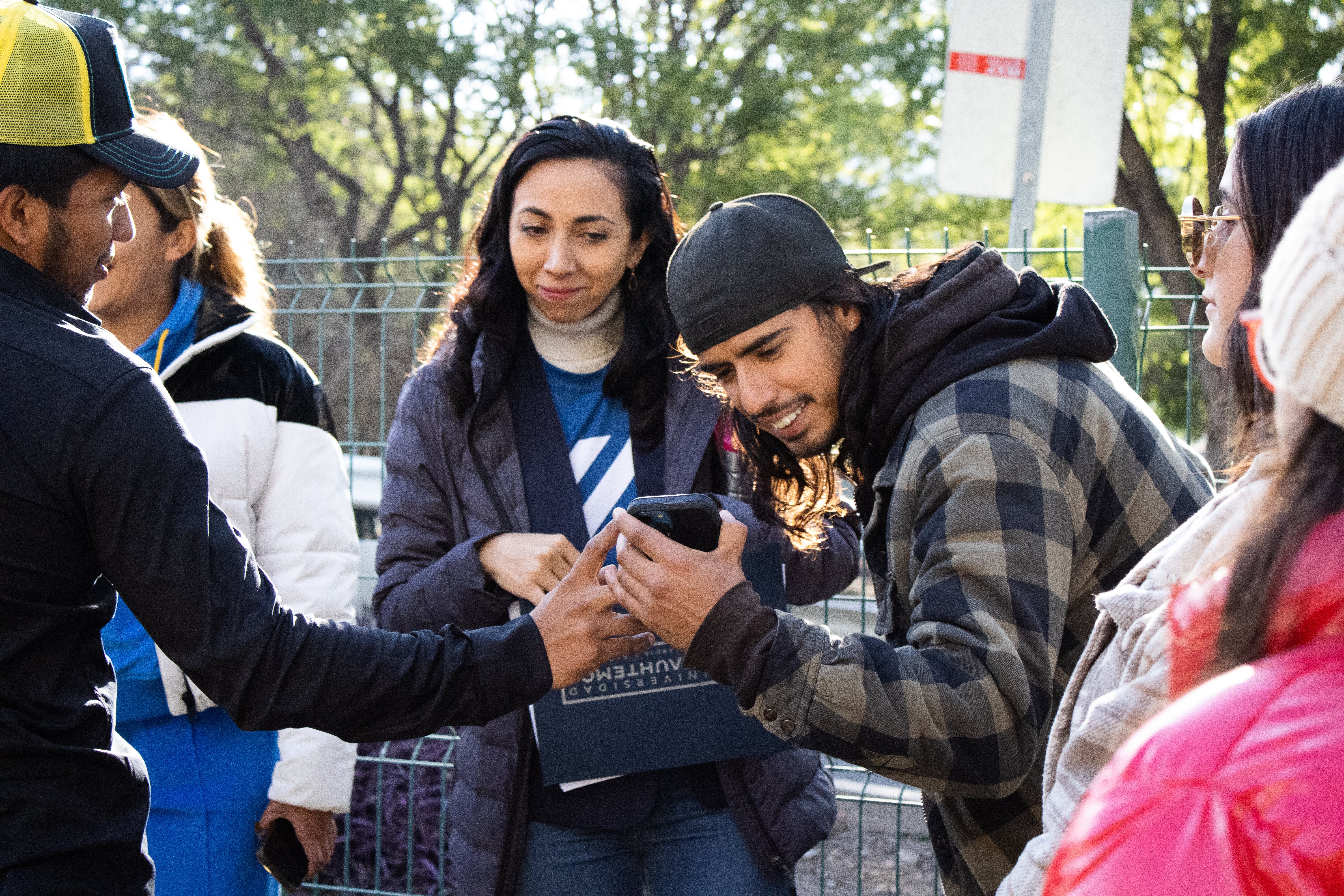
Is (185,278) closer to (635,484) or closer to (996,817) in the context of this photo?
(635,484)

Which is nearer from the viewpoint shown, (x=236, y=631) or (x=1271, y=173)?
(x=1271, y=173)

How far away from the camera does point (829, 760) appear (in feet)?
10.9

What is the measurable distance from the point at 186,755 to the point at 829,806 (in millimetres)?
1424

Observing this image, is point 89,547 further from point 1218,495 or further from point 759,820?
point 1218,495

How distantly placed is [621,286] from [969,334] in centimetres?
113

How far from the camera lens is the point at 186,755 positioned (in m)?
2.57

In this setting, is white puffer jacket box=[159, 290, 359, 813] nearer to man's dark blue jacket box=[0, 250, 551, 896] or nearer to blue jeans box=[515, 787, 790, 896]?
blue jeans box=[515, 787, 790, 896]

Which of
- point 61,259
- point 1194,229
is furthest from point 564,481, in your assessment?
point 1194,229

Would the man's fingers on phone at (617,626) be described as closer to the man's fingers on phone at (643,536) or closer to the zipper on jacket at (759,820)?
the man's fingers on phone at (643,536)

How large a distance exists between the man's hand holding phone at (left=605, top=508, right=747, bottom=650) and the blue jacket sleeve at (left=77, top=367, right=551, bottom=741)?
0.72 ft

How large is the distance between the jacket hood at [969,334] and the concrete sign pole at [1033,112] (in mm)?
1667

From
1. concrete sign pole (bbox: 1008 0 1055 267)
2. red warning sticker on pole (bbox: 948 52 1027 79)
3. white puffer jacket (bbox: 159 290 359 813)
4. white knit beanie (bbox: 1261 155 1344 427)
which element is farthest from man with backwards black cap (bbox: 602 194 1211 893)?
red warning sticker on pole (bbox: 948 52 1027 79)

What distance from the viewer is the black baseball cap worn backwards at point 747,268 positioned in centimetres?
204

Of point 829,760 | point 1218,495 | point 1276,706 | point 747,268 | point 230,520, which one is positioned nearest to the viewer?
point 1276,706
